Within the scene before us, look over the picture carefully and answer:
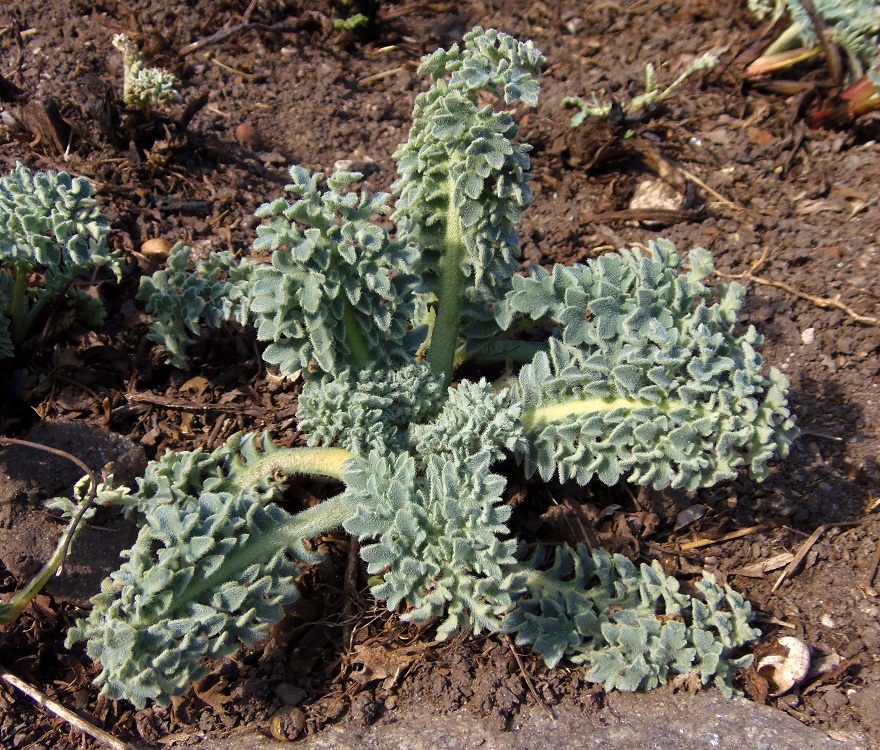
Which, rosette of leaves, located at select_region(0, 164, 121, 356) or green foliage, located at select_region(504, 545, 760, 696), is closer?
green foliage, located at select_region(504, 545, 760, 696)

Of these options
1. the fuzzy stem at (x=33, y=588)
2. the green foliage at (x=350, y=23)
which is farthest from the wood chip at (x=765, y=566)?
the green foliage at (x=350, y=23)

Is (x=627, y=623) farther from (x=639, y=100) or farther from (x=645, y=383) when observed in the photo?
(x=639, y=100)

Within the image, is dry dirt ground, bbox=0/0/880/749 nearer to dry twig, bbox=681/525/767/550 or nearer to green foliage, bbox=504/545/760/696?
dry twig, bbox=681/525/767/550

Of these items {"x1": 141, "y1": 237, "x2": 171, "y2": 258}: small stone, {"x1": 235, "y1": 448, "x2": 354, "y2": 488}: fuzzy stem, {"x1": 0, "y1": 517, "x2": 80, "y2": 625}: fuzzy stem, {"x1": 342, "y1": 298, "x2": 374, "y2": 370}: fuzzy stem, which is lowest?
{"x1": 0, "y1": 517, "x2": 80, "y2": 625}: fuzzy stem

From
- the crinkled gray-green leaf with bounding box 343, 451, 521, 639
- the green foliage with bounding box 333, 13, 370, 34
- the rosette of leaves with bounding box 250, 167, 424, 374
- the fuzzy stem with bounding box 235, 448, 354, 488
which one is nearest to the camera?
the crinkled gray-green leaf with bounding box 343, 451, 521, 639

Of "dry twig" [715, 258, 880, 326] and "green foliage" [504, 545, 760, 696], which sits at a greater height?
"dry twig" [715, 258, 880, 326]

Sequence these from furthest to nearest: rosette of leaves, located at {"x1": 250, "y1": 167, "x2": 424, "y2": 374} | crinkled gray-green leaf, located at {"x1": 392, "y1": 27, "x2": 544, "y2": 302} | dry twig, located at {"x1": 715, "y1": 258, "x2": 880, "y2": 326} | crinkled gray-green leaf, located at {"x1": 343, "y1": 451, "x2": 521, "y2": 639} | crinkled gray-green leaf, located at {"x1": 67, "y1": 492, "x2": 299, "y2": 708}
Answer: dry twig, located at {"x1": 715, "y1": 258, "x2": 880, "y2": 326} → crinkled gray-green leaf, located at {"x1": 392, "y1": 27, "x2": 544, "y2": 302} → rosette of leaves, located at {"x1": 250, "y1": 167, "x2": 424, "y2": 374} → crinkled gray-green leaf, located at {"x1": 343, "y1": 451, "x2": 521, "y2": 639} → crinkled gray-green leaf, located at {"x1": 67, "y1": 492, "x2": 299, "y2": 708}

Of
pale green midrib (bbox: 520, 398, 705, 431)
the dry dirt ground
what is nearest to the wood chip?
the dry dirt ground

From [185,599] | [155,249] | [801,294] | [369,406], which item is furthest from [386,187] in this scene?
[185,599]
